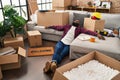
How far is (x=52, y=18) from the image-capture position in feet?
11.8

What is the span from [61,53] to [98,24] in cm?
112

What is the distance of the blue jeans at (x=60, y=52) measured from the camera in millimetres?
2505

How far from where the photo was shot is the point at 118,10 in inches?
206

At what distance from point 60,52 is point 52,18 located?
1.27m

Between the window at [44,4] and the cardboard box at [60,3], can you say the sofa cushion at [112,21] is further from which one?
the window at [44,4]

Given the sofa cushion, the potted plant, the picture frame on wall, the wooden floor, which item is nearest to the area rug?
the wooden floor

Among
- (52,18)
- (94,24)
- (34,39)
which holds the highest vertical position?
(52,18)

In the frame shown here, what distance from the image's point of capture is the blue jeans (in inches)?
98.6

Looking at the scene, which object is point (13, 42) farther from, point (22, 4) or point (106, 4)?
point (106, 4)

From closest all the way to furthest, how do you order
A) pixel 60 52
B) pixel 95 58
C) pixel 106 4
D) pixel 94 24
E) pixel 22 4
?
pixel 95 58 < pixel 60 52 < pixel 94 24 < pixel 22 4 < pixel 106 4

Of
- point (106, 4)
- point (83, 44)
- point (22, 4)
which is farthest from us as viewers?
point (106, 4)

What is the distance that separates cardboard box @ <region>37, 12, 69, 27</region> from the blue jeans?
94 cm

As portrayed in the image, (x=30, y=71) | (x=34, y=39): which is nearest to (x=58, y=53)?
(x=30, y=71)

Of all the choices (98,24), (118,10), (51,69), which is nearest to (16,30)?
(51,69)
